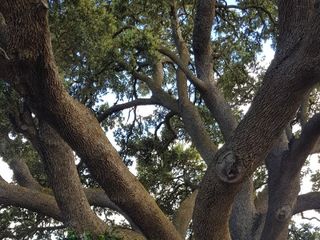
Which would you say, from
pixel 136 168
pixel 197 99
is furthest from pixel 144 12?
pixel 136 168

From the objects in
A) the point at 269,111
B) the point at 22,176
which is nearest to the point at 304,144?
the point at 269,111

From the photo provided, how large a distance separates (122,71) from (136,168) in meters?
4.28

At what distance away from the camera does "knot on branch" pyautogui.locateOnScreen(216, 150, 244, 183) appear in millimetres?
5859

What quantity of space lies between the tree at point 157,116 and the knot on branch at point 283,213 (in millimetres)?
57

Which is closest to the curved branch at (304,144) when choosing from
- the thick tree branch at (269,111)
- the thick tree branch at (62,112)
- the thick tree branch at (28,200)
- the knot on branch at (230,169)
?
the thick tree branch at (269,111)

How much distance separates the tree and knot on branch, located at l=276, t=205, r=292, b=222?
57mm

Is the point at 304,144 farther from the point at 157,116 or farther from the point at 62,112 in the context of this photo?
the point at 157,116

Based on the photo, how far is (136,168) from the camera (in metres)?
14.2

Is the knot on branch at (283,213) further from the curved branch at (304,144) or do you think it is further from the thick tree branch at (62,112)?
the thick tree branch at (62,112)

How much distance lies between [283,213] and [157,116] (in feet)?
20.8

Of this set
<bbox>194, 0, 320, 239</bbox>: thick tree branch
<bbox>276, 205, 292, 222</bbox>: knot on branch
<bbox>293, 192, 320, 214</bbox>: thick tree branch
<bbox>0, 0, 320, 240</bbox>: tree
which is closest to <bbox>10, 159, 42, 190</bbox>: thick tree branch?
<bbox>0, 0, 320, 240</bbox>: tree

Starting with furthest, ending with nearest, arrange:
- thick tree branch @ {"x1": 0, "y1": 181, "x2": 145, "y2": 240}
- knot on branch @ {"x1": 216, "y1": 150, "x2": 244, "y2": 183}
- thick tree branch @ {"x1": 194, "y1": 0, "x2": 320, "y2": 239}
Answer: thick tree branch @ {"x1": 0, "y1": 181, "x2": 145, "y2": 240}
knot on branch @ {"x1": 216, "y1": 150, "x2": 244, "y2": 183}
thick tree branch @ {"x1": 194, "y1": 0, "x2": 320, "y2": 239}

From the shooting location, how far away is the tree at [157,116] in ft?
18.6

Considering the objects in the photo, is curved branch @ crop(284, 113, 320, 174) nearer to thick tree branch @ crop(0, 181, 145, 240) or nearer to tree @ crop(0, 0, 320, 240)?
tree @ crop(0, 0, 320, 240)
